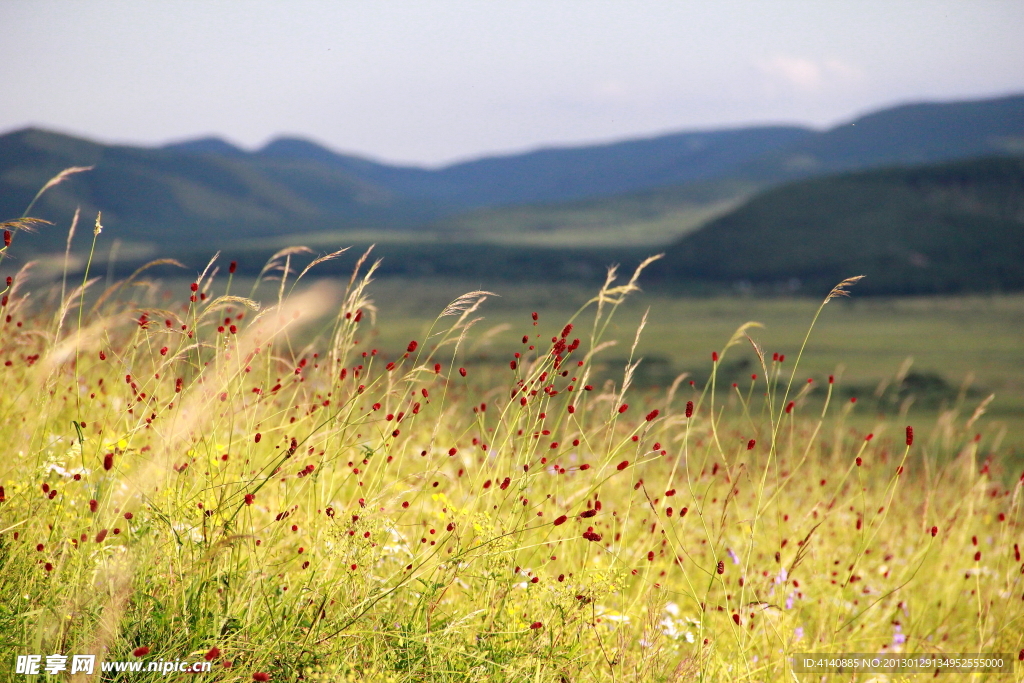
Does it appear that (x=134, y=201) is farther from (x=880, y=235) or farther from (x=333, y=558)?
(x=333, y=558)

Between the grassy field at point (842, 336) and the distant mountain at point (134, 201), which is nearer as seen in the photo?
the grassy field at point (842, 336)

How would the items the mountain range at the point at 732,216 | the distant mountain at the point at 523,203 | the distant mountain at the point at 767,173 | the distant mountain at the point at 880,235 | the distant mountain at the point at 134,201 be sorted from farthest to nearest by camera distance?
the distant mountain at the point at 134,201, the distant mountain at the point at 523,203, the distant mountain at the point at 767,173, the mountain range at the point at 732,216, the distant mountain at the point at 880,235

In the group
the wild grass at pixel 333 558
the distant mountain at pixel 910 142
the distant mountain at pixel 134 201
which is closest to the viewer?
the wild grass at pixel 333 558

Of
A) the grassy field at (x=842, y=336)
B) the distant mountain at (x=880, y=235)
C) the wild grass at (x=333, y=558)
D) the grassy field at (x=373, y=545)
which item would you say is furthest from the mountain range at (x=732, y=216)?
the grassy field at (x=842, y=336)

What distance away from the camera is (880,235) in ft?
160

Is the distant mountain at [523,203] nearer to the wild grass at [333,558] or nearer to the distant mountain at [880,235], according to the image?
the distant mountain at [880,235]

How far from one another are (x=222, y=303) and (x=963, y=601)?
3.90 meters

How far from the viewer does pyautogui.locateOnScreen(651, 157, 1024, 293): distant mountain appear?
138 ft

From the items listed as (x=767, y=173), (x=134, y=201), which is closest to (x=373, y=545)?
(x=767, y=173)

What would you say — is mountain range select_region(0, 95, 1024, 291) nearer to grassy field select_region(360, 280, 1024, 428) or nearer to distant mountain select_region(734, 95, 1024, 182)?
distant mountain select_region(734, 95, 1024, 182)

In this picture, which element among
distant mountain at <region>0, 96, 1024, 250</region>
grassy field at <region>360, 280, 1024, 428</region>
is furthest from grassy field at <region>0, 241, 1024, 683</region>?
distant mountain at <region>0, 96, 1024, 250</region>

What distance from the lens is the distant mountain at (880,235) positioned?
1654 inches

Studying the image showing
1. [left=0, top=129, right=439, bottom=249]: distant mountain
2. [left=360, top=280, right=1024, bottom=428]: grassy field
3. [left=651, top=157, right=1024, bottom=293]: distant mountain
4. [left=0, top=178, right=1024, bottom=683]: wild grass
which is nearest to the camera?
[left=0, top=178, right=1024, bottom=683]: wild grass

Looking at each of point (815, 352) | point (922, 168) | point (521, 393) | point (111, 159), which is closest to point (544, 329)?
point (815, 352)
